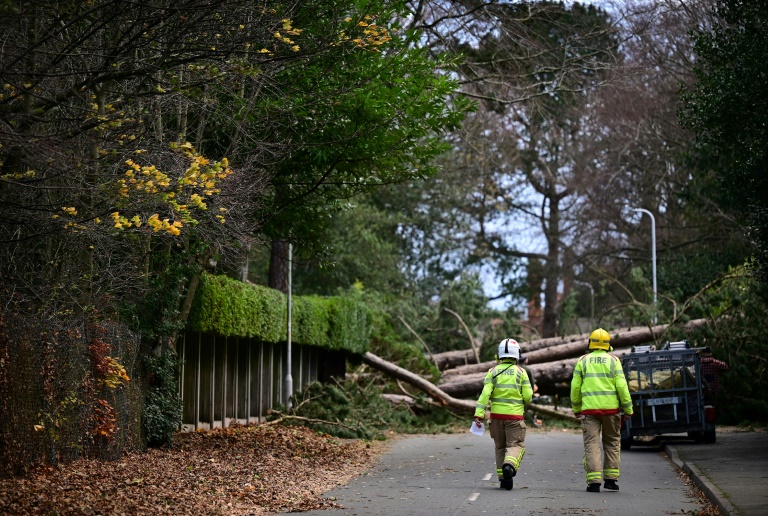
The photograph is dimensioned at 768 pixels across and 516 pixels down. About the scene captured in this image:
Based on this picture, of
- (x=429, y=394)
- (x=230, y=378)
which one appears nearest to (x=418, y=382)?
(x=429, y=394)

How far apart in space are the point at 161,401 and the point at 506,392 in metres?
6.30

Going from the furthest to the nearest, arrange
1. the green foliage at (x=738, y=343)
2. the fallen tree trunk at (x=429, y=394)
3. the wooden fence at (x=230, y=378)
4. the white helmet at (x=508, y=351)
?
the fallen tree trunk at (x=429, y=394)
the green foliage at (x=738, y=343)
the wooden fence at (x=230, y=378)
the white helmet at (x=508, y=351)

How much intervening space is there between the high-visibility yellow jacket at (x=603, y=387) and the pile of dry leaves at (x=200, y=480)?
346 cm

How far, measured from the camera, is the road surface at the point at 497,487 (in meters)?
11.4

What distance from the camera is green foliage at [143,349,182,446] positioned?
17.0 metres

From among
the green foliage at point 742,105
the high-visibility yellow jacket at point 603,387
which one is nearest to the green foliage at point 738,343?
the green foliage at point 742,105

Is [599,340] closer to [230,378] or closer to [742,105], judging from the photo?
[742,105]

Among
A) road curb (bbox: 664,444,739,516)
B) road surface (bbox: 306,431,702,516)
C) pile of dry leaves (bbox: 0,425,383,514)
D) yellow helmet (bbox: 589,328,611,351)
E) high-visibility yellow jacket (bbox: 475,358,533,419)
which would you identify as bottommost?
road surface (bbox: 306,431,702,516)

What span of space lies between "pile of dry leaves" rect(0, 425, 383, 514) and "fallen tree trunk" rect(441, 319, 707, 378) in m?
11.6

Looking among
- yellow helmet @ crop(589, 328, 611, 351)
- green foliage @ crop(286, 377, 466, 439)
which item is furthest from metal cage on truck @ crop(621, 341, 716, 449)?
yellow helmet @ crop(589, 328, 611, 351)

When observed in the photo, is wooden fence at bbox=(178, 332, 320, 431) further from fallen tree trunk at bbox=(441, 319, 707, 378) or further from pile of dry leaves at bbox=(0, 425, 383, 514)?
fallen tree trunk at bbox=(441, 319, 707, 378)

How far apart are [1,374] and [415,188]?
3652 cm

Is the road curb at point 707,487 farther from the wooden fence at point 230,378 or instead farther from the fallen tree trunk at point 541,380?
the fallen tree trunk at point 541,380

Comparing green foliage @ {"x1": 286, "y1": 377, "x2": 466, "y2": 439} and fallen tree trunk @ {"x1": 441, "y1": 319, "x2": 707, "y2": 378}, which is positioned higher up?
fallen tree trunk @ {"x1": 441, "y1": 319, "x2": 707, "y2": 378}
